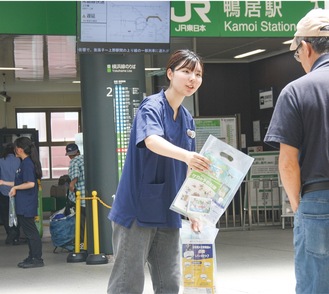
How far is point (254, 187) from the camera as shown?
47.8ft

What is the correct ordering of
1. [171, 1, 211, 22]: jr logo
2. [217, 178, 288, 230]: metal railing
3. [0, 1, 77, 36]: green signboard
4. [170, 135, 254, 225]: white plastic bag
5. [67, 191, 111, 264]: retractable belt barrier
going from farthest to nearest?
1. [217, 178, 288, 230]: metal railing
2. [67, 191, 111, 264]: retractable belt barrier
3. [171, 1, 211, 22]: jr logo
4. [0, 1, 77, 36]: green signboard
5. [170, 135, 254, 225]: white plastic bag

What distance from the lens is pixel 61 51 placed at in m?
14.2

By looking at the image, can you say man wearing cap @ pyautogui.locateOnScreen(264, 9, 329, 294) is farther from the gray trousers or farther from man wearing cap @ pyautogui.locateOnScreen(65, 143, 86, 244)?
man wearing cap @ pyautogui.locateOnScreen(65, 143, 86, 244)

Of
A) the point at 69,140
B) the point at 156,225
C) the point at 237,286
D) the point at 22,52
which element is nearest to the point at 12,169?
the point at 22,52

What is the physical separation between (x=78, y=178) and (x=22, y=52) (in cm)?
504

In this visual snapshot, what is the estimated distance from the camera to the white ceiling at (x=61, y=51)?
13.4 meters

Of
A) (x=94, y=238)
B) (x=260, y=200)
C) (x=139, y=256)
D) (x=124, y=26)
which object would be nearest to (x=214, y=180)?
(x=139, y=256)

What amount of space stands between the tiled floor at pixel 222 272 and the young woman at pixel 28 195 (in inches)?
9.4

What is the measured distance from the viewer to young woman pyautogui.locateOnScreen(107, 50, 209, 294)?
4117mm

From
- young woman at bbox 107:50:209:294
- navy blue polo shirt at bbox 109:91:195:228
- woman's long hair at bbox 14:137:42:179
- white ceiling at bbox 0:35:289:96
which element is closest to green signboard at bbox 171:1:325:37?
woman's long hair at bbox 14:137:42:179

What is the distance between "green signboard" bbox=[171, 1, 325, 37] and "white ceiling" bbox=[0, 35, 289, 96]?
11.0 ft

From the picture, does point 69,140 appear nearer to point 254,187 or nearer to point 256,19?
point 254,187

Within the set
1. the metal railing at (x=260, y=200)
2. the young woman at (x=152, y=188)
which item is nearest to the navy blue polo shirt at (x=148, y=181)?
the young woman at (x=152, y=188)

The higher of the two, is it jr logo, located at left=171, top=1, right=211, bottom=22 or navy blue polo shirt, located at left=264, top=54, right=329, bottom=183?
jr logo, located at left=171, top=1, right=211, bottom=22
